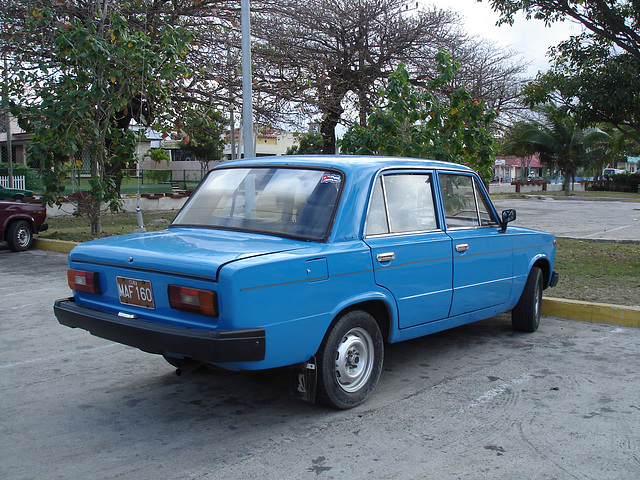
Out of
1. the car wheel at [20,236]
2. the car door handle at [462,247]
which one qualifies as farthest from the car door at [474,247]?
the car wheel at [20,236]

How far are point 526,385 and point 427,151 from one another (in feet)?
19.1

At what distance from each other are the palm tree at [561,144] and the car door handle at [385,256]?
37.5 metres

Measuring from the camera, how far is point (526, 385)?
4.92 metres

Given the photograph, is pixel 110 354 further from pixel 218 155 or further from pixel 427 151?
pixel 218 155

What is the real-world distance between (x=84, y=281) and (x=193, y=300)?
3.69 feet

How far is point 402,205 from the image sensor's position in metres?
4.95

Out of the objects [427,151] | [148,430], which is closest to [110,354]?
[148,430]

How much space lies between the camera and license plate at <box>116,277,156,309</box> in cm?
400

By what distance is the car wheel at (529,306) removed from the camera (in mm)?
6406

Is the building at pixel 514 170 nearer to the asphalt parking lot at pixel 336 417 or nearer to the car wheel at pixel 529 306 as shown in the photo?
the car wheel at pixel 529 306

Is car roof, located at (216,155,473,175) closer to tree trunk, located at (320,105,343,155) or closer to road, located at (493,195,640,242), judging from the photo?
road, located at (493,195,640,242)

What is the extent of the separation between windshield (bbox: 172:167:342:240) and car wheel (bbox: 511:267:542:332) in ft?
9.36

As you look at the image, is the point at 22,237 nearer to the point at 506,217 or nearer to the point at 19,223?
the point at 19,223

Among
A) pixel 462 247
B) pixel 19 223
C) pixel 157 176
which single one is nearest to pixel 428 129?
pixel 462 247
